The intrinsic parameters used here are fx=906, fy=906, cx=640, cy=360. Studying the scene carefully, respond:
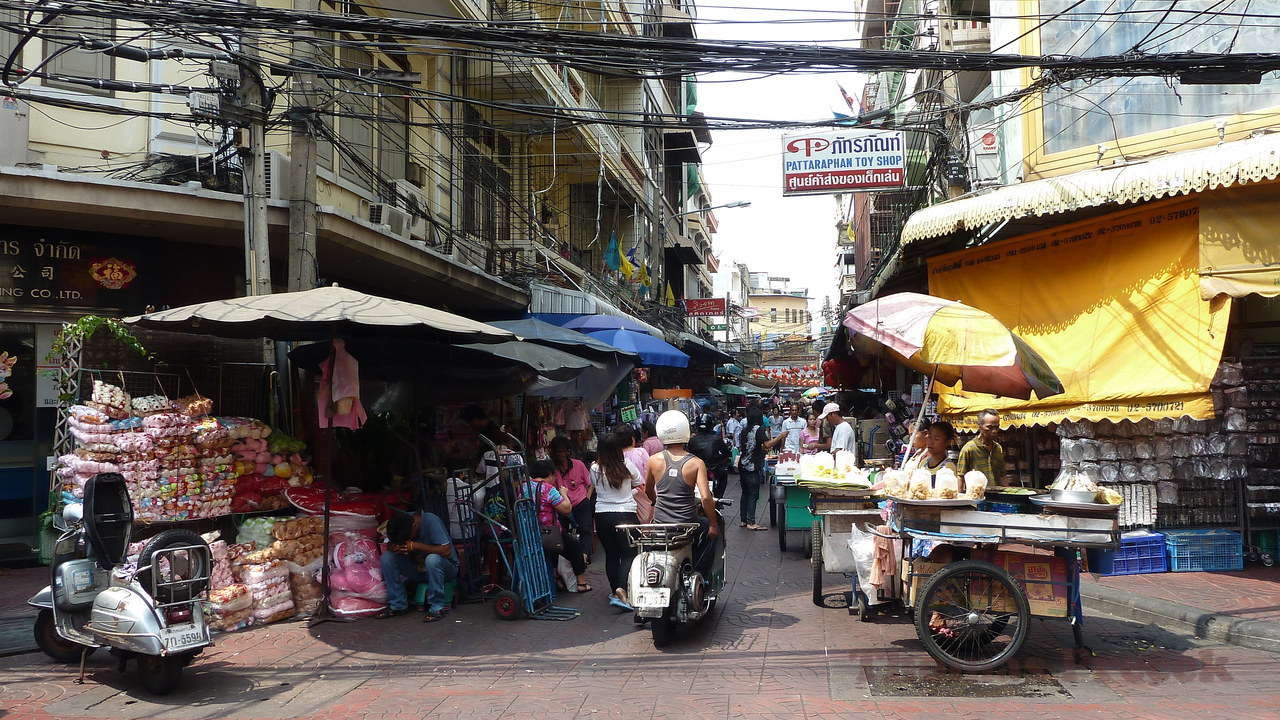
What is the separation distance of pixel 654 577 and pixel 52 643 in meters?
4.38

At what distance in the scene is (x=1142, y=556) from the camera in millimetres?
9406

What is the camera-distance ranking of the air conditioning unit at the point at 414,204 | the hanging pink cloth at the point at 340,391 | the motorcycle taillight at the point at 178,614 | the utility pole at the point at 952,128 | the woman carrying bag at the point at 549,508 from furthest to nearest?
the air conditioning unit at the point at 414,204
the utility pole at the point at 952,128
the woman carrying bag at the point at 549,508
the hanging pink cloth at the point at 340,391
the motorcycle taillight at the point at 178,614

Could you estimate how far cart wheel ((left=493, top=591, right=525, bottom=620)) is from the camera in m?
7.96

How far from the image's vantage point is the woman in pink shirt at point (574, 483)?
9.49m

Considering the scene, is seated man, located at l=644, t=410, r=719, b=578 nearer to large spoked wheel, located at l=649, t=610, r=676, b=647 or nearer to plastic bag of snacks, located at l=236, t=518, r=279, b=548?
large spoked wheel, located at l=649, t=610, r=676, b=647

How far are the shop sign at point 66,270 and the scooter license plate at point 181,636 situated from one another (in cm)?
623

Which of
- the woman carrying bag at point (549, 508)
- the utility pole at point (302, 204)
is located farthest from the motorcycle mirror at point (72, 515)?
the woman carrying bag at point (549, 508)

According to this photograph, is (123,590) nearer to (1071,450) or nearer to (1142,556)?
(1071,450)

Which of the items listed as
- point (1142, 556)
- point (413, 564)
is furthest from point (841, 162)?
point (413, 564)

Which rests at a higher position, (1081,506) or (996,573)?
(1081,506)

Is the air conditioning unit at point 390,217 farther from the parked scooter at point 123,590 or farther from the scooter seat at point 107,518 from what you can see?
the parked scooter at point 123,590

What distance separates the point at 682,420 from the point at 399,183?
29.5ft

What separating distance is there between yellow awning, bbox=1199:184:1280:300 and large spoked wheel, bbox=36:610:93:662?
10.0m

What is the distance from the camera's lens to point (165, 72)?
1098cm
